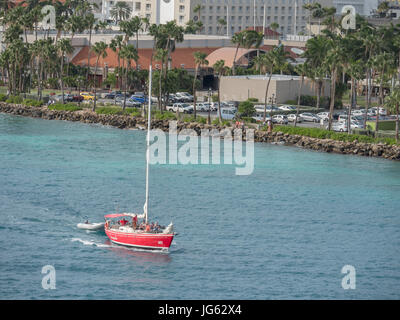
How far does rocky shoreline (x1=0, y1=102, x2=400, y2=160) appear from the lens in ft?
325

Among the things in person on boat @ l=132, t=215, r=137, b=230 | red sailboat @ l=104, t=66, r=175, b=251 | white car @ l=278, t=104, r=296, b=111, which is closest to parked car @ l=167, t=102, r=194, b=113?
white car @ l=278, t=104, r=296, b=111

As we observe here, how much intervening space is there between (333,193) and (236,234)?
1692cm

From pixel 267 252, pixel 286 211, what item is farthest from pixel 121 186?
pixel 267 252

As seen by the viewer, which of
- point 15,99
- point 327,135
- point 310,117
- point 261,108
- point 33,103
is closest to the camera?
point 327,135

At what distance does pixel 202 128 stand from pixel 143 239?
2010 inches

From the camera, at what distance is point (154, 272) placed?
190ft

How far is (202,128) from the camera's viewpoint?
368 ft

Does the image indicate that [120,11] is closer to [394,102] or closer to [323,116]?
[323,116]

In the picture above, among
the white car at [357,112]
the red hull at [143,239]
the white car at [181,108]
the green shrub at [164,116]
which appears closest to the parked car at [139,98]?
the white car at [181,108]

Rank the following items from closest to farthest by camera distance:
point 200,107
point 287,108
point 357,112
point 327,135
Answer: point 327,135 < point 357,112 < point 287,108 < point 200,107

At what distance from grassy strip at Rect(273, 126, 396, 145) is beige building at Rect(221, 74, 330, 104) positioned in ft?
65.8

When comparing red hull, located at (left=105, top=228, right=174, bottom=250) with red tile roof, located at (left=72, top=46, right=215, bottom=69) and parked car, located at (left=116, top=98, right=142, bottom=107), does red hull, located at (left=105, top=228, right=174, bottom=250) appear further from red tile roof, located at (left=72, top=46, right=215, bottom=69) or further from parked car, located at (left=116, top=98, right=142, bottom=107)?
red tile roof, located at (left=72, top=46, right=215, bottom=69)

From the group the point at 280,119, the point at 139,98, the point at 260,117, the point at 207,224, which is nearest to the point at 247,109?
the point at 260,117
